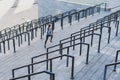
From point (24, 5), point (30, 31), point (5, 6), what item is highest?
point (24, 5)

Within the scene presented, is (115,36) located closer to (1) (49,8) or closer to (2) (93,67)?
(2) (93,67)

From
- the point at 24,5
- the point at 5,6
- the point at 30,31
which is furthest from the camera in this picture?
the point at 24,5

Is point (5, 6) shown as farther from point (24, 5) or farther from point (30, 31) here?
point (30, 31)

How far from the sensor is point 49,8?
1095 inches

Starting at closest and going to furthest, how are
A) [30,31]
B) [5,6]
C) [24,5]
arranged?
[30,31] < [5,6] < [24,5]

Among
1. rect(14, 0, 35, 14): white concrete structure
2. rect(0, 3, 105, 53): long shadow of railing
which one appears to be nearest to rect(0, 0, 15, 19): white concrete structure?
rect(14, 0, 35, 14): white concrete structure

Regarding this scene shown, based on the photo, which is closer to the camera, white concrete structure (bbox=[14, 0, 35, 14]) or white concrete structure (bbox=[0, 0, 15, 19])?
white concrete structure (bbox=[0, 0, 15, 19])

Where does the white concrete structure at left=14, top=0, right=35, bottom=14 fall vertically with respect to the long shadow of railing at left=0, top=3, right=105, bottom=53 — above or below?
above

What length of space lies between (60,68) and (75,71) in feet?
2.27

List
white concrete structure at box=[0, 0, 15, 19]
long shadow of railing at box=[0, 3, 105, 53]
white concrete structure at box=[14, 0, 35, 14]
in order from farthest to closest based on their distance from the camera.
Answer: white concrete structure at box=[14, 0, 35, 14] < white concrete structure at box=[0, 0, 15, 19] < long shadow of railing at box=[0, 3, 105, 53]

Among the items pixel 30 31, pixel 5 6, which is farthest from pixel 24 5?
pixel 30 31

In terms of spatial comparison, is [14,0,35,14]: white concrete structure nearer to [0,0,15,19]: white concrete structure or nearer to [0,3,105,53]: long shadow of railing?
[0,0,15,19]: white concrete structure

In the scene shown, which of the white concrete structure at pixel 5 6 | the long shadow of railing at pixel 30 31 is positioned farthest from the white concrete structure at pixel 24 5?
the long shadow of railing at pixel 30 31

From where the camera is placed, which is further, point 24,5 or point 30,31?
point 24,5
